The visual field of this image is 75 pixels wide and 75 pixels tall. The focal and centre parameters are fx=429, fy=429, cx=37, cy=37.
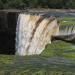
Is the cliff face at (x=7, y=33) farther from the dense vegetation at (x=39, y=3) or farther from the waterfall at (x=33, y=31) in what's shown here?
the dense vegetation at (x=39, y=3)

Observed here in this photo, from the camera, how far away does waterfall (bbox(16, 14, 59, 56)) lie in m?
9.51

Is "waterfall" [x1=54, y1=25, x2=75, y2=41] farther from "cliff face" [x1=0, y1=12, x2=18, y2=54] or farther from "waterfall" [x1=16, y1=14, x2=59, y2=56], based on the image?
"cliff face" [x1=0, y1=12, x2=18, y2=54]

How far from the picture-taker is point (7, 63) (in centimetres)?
654

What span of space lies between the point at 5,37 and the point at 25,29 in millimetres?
536

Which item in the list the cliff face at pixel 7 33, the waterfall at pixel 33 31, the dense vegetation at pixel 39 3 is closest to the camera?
the cliff face at pixel 7 33

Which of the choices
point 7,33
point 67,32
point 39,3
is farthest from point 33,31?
point 39,3

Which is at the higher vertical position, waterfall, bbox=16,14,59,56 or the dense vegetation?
waterfall, bbox=16,14,59,56

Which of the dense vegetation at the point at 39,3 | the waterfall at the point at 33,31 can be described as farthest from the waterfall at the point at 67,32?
the dense vegetation at the point at 39,3

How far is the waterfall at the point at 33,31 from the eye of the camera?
9508mm

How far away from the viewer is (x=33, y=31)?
9.65 metres

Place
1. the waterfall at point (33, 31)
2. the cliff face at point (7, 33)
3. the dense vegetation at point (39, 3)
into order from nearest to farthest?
the cliff face at point (7, 33), the waterfall at point (33, 31), the dense vegetation at point (39, 3)

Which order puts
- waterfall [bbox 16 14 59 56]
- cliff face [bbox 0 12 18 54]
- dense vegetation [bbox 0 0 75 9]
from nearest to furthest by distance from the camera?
cliff face [bbox 0 12 18 54] < waterfall [bbox 16 14 59 56] < dense vegetation [bbox 0 0 75 9]

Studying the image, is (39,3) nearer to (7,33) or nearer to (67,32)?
(67,32)

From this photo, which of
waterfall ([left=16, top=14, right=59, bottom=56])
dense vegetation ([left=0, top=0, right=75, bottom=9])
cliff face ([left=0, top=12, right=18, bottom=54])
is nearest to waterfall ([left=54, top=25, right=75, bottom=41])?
waterfall ([left=16, top=14, right=59, bottom=56])
